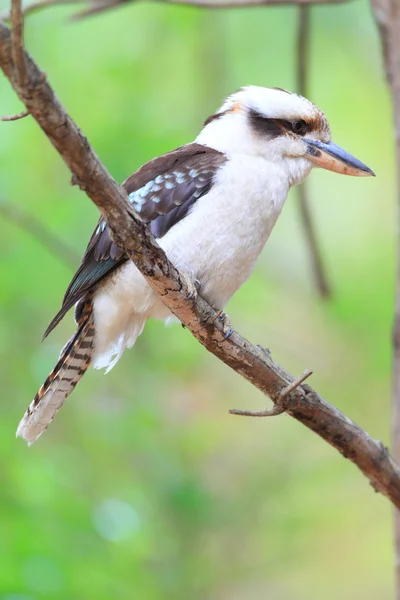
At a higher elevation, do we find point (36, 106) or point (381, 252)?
point (381, 252)

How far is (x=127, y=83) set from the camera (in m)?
4.73

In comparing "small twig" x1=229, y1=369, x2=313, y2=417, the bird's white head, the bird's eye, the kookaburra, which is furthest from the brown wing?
"small twig" x1=229, y1=369, x2=313, y2=417

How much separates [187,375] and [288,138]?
1.71 metres

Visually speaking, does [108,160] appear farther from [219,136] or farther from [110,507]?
[110,507]

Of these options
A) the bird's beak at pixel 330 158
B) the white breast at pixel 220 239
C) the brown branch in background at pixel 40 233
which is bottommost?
the white breast at pixel 220 239

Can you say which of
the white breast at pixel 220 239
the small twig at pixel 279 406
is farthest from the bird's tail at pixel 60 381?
the small twig at pixel 279 406

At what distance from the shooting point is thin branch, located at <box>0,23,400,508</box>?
1.65 meters

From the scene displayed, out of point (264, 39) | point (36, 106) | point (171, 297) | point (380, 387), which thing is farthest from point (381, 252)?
point (36, 106)

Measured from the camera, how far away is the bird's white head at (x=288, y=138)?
2988 mm

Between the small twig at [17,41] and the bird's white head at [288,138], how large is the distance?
1468 mm

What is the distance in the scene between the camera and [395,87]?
11.1ft

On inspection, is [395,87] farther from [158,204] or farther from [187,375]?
[187,375]

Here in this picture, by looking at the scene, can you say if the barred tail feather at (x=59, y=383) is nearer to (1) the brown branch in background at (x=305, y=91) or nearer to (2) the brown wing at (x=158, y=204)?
(2) the brown wing at (x=158, y=204)

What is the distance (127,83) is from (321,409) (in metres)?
2.63
